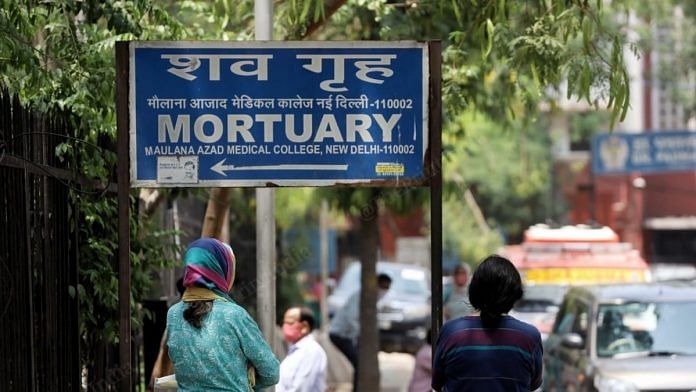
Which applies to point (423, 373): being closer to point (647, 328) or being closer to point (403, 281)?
point (647, 328)

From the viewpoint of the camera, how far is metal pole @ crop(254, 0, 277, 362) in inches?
300

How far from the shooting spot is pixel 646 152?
109ft

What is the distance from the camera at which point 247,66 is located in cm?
634

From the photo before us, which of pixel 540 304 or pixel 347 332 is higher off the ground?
pixel 347 332

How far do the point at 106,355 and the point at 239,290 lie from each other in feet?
14.7

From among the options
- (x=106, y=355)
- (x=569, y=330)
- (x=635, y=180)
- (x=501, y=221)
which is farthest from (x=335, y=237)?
(x=106, y=355)

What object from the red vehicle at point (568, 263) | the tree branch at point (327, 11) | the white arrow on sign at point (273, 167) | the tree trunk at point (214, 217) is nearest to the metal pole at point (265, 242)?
the tree branch at point (327, 11)

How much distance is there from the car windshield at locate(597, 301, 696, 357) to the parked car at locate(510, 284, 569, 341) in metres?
6.83

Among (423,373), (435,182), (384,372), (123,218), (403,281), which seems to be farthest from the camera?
(403,281)

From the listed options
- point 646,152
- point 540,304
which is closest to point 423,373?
point 540,304

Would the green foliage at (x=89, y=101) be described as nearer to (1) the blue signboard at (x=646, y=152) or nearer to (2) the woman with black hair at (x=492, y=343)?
(2) the woman with black hair at (x=492, y=343)

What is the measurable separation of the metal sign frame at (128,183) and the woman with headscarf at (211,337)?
570 mm

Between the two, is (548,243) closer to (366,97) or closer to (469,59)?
(469,59)

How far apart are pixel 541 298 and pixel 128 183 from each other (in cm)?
1442
